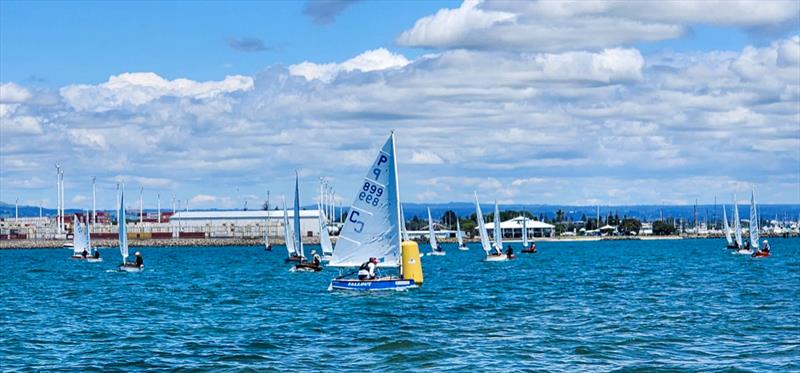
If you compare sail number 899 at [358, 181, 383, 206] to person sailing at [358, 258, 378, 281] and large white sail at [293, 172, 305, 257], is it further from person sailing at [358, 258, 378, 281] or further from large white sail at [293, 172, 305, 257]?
large white sail at [293, 172, 305, 257]

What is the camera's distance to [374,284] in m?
51.0

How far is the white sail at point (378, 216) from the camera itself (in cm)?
5166

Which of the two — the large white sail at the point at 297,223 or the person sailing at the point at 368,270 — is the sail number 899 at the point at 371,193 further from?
the large white sail at the point at 297,223

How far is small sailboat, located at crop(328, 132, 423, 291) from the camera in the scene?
51.5 m

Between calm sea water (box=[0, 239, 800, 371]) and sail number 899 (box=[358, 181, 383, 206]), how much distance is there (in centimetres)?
400

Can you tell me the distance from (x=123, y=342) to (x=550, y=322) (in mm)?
13827

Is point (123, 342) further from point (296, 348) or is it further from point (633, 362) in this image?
point (633, 362)

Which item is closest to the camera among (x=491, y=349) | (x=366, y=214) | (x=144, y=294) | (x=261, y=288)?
(x=491, y=349)

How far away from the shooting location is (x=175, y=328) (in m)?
39.2

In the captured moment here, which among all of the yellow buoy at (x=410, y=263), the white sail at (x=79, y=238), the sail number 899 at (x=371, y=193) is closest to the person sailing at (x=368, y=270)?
the yellow buoy at (x=410, y=263)

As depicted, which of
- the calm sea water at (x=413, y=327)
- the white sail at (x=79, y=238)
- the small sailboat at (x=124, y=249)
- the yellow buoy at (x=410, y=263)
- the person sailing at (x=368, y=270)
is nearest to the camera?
the calm sea water at (x=413, y=327)

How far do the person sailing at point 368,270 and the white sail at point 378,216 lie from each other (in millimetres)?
668

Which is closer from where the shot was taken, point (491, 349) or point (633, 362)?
point (633, 362)

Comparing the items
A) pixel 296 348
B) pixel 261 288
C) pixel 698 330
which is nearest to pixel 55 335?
pixel 296 348
